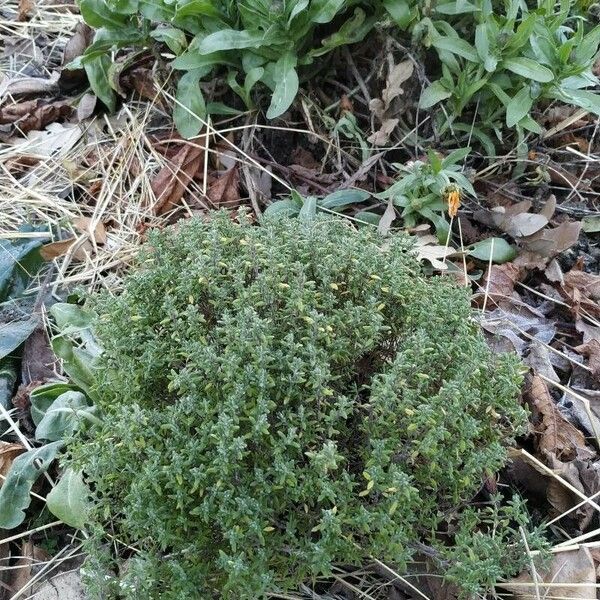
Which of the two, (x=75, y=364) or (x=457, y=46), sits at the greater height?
(x=457, y=46)

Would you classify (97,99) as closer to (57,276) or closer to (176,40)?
(176,40)

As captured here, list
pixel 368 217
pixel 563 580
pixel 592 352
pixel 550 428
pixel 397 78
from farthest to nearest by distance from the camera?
pixel 397 78, pixel 368 217, pixel 592 352, pixel 550 428, pixel 563 580

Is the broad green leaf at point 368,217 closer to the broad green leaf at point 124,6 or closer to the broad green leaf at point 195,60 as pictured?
the broad green leaf at point 195,60

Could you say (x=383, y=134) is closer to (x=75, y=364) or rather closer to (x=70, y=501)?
(x=75, y=364)

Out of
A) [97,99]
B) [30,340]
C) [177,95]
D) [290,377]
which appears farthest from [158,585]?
[97,99]

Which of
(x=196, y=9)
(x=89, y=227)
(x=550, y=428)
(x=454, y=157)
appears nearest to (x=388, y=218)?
(x=454, y=157)

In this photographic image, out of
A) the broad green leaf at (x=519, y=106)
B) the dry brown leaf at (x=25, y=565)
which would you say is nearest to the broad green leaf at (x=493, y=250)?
the broad green leaf at (x=519, y=106)

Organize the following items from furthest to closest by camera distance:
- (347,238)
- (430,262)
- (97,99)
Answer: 1. (97,99)
2. (430,262)
3. (347,238)
